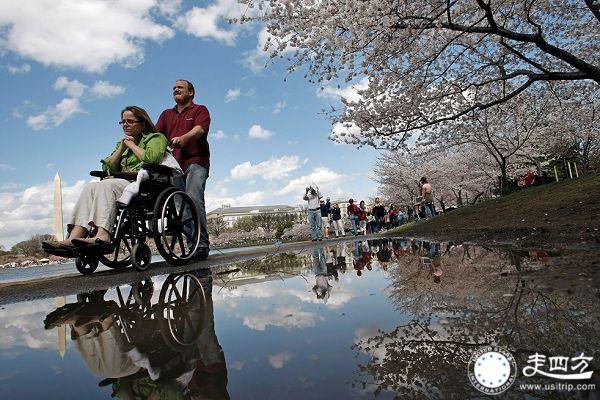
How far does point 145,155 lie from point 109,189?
45 centimetres

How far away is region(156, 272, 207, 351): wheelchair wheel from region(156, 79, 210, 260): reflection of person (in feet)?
6.40

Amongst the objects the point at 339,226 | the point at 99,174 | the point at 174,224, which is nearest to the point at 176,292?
the point at 174,224

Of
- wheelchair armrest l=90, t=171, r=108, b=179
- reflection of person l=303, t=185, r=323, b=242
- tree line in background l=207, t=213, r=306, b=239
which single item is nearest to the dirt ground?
wheelchair armrest l=90, t=171, r=108, b=179

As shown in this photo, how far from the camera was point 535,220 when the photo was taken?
582 centimetres

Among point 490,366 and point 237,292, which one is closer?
point 490,366

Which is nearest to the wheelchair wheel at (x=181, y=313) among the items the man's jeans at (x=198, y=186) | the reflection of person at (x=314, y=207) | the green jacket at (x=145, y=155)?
the green jacket at (x=145, y=155)

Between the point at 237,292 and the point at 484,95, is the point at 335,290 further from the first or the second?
the point at 484,95

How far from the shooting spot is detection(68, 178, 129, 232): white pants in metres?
3.20

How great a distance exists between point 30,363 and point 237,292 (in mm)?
1135

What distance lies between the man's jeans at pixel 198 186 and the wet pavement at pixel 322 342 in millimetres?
2392

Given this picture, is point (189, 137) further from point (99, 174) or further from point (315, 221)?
point (315, 221)

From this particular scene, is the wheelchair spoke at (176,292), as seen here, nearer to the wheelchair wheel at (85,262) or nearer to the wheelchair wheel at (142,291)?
the wheelchair wheel at (142,291)

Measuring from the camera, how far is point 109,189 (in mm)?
3309

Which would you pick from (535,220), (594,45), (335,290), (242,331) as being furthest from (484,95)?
(242,331)
